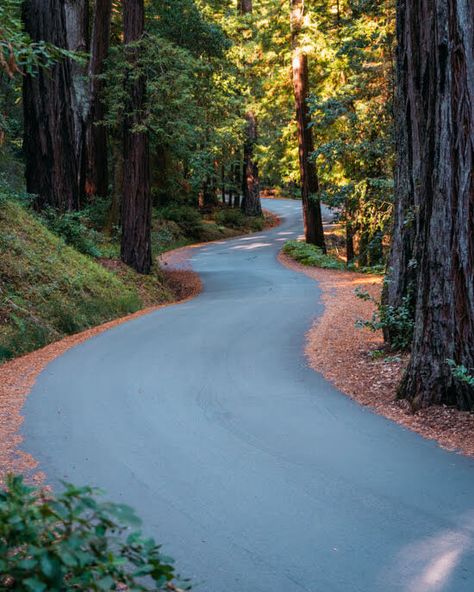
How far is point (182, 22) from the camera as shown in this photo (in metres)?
25.3

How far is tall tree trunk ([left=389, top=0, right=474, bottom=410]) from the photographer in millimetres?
6691

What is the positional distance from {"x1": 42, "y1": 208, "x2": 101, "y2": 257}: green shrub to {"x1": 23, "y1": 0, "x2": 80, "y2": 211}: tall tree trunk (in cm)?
42

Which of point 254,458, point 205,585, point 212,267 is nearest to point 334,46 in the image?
point 212,267

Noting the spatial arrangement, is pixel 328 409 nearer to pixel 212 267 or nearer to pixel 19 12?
pixel 19 12

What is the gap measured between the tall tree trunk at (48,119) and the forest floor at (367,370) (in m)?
7.98

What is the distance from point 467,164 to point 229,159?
3197 centimetres

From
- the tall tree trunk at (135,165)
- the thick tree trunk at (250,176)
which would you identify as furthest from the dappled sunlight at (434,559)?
the thick tree trunk at (250,176)

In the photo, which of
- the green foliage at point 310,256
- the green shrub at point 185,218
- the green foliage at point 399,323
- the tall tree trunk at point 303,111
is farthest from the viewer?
the green shrub at point 185,218

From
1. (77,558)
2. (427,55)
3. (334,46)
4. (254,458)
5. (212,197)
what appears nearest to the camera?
(77,558)

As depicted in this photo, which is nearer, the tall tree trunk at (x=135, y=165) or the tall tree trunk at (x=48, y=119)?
the tall tree trunk at (x=48, y=119)

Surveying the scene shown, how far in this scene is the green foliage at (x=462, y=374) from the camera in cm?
641

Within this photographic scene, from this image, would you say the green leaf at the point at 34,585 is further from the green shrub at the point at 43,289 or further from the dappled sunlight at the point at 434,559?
the green shrub at the point at 43,289

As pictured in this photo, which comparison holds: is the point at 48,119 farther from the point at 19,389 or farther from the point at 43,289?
the point at 19,389

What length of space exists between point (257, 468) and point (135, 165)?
14.8 meters
